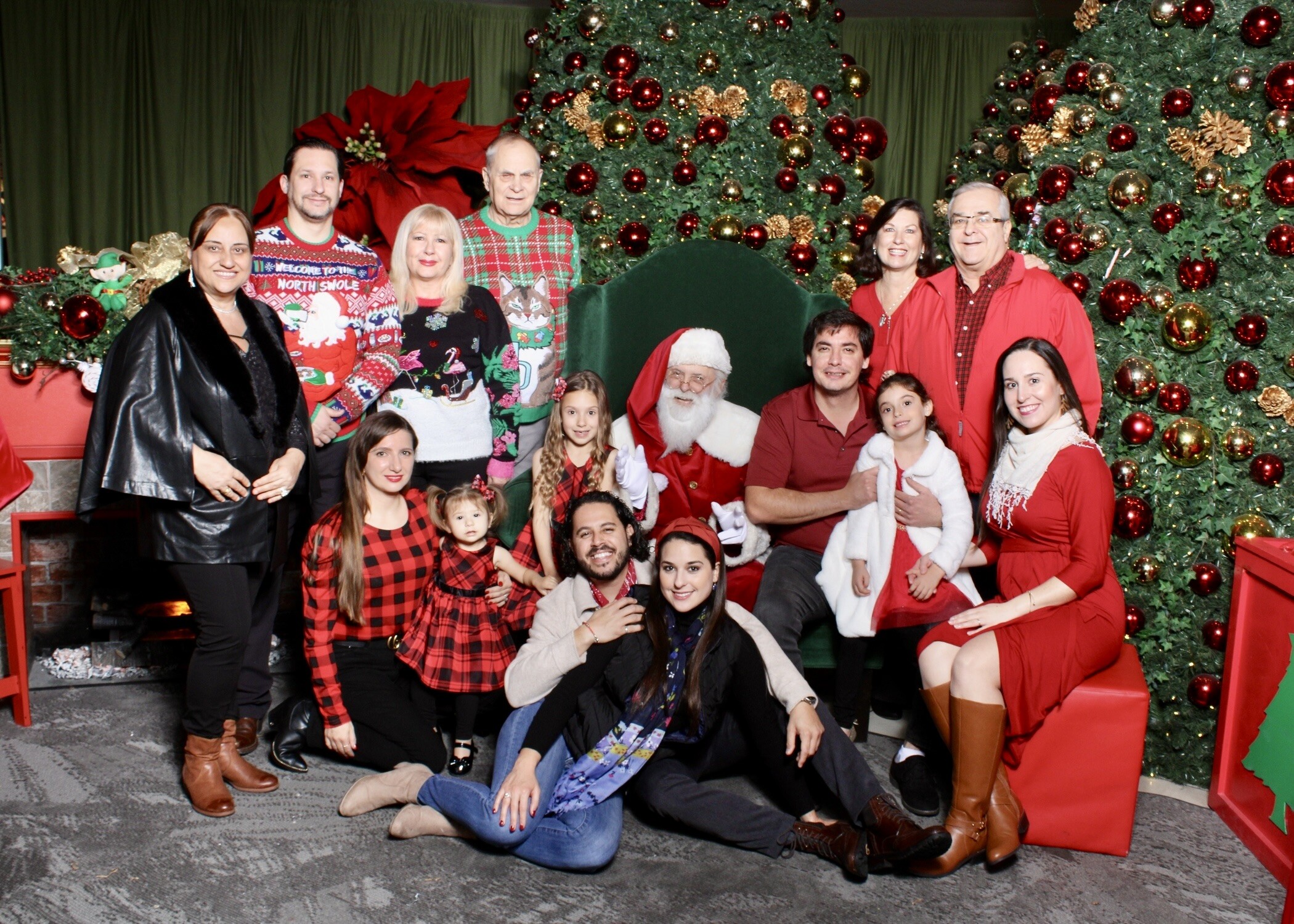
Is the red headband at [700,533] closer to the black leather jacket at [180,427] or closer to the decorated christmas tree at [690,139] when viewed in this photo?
Answer: the black leather jacket at [180,427]

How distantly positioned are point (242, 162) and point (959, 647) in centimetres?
619

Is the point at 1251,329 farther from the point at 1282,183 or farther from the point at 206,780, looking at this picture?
the point at 206,780

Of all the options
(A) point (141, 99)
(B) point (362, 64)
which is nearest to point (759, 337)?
(B) point (362, 64)

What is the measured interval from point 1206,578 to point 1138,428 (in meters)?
0.51

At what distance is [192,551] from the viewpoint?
9.43 feet

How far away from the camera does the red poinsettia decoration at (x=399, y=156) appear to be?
5219mm

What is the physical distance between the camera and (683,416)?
12.6 ft

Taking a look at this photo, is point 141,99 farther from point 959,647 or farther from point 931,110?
point 959,647

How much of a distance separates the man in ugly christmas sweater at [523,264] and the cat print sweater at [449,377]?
0.24 m

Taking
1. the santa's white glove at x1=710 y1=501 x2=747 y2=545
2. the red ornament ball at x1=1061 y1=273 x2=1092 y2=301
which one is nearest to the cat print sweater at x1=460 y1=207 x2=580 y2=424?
the santa's white glove at x1=710 y1=501 x2=747 y2=545

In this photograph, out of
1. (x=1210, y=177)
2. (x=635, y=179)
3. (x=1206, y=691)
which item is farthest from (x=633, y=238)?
(x=1206, y=691)

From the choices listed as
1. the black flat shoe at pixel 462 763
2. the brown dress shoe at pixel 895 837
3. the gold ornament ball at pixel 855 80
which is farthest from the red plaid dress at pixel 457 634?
the gold ornament ball at pixel 855 80

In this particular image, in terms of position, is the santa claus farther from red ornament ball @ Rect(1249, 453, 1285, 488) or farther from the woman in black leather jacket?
red ornament ball @ Rect(1249, 453, 1285, 488)

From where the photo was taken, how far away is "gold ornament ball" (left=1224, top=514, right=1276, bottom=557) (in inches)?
129
